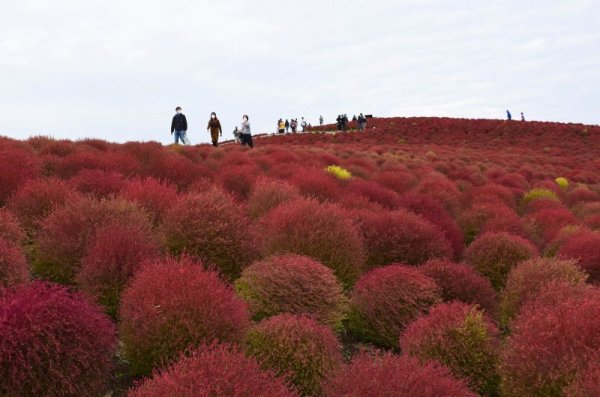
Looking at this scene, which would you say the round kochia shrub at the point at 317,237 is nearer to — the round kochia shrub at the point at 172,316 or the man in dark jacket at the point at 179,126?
the round kochia shrub at the point at 172,316

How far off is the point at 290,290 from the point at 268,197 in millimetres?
3079

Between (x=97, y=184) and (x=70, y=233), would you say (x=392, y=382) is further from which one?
(x=97, y=184)

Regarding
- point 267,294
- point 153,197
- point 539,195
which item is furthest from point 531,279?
point 539,195

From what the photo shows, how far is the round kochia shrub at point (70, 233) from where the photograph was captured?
5.38 m

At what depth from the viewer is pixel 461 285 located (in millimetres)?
6270

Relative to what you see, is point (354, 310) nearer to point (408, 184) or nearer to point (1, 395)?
point (1, 395)

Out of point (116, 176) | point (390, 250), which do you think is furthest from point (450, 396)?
point (116, 176)

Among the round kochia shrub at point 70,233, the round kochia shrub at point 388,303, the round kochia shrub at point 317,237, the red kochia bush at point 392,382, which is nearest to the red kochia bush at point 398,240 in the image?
the round kochia shrub at point 317,237

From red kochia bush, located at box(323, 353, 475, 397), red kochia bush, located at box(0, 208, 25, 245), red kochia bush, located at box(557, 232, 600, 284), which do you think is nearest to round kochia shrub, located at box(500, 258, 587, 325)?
red kochia bush, located at box(557, 232, 600, 284)

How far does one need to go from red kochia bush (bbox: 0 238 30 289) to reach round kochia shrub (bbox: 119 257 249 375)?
0.90 metres

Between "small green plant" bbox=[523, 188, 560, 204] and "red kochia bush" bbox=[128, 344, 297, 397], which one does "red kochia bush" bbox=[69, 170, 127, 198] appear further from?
"small green plant" bbox=[523, 188, 560, 204]

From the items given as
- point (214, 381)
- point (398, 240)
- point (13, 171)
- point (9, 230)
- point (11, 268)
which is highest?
point (13, 171)

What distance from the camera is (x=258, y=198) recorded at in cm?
814

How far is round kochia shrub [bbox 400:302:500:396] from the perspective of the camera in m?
4.64
